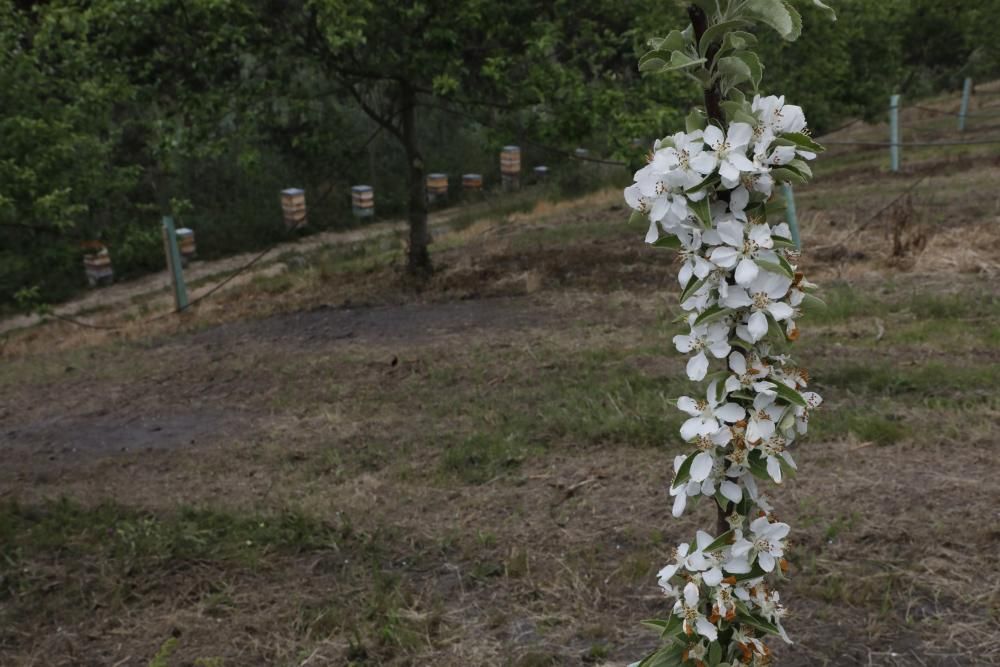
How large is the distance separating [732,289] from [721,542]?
0.56 m

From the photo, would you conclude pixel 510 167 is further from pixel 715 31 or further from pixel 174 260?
pixel 715 31

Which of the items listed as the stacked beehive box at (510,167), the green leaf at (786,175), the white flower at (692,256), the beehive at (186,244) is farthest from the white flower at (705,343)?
the stacked beehive box at (510,167)

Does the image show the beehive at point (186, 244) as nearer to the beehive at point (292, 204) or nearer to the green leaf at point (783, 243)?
the beehive at point (292, 204)

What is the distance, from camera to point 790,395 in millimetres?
2049

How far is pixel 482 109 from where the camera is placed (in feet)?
33.4

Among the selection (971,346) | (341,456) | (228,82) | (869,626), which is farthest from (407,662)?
(228,82)

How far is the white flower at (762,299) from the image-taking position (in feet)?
6.54

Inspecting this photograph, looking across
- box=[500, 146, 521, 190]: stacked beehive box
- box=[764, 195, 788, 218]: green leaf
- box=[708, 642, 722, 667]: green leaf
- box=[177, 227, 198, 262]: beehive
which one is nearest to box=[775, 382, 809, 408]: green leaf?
box=[764, 195, 788, 218]: green leaf

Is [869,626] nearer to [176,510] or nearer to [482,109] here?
[176,510]

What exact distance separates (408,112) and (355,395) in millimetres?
4362

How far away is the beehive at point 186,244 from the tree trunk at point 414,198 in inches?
295

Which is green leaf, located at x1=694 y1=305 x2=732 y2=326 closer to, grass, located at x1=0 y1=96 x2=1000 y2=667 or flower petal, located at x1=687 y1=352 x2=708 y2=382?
flower petal, located at x1=687 y1=352 x2=708 y2=382

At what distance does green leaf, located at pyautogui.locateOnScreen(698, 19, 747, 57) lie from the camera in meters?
2.00

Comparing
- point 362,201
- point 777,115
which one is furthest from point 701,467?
point 362,201
